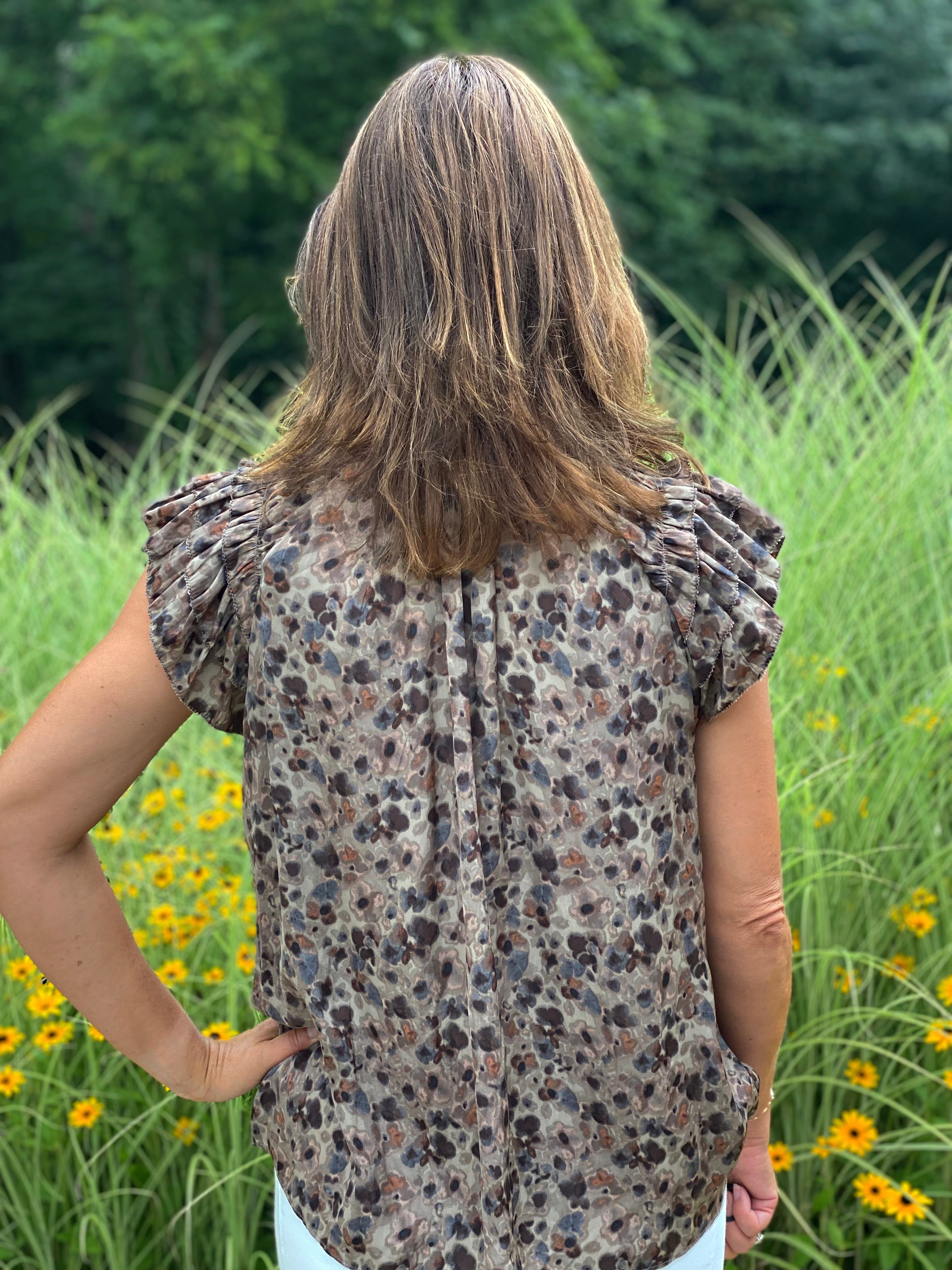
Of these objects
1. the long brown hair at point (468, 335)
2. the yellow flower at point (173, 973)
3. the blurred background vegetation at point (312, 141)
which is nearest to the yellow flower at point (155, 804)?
the yellow flower at point (173, 973)

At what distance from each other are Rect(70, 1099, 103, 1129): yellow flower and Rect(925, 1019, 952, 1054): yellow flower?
1148 millimetres

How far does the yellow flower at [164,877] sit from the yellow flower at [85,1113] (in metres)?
0.38

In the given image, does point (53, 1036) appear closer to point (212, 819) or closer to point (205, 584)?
point (212, 819)

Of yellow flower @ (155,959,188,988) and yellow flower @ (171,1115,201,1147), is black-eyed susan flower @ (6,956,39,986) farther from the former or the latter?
yellow flower @ (171,1115,201,1147)

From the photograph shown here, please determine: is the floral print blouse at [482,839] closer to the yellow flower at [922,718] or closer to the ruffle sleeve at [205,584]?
the ruffle sleeve at [205,584]

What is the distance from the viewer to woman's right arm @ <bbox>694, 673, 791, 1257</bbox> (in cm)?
93

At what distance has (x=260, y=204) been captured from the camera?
1109 cm

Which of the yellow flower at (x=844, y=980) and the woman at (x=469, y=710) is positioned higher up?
the woman at (x=469, y=710)

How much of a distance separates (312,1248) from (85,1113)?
32.5 inches

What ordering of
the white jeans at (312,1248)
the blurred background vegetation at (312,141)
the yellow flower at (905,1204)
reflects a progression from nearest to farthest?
the white jeans at (312,1248), the yellow flower at (905,1204), the blurred background vegetation at (312,141)

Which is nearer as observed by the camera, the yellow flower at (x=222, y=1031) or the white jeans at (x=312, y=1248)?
the white jeans at (x=312, y=1248)

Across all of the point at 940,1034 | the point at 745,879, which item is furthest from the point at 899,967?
the point at 745,879

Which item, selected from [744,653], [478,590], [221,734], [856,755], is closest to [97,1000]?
[478,590]

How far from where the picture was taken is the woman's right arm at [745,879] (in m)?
0.93
